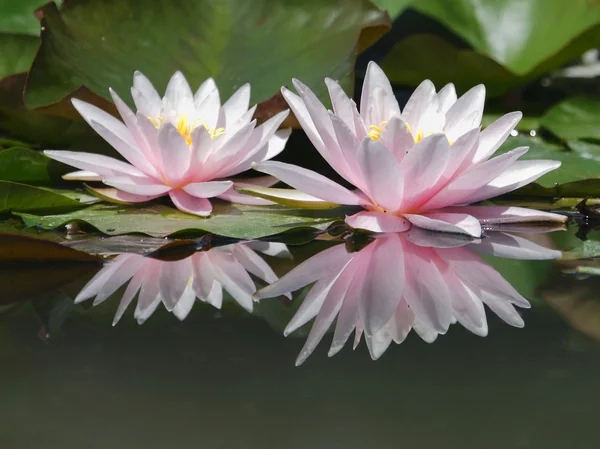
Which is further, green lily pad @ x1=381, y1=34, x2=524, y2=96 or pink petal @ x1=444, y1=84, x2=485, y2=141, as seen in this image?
green lily pad @ x1=381, y1=34, x2=524, y2=96

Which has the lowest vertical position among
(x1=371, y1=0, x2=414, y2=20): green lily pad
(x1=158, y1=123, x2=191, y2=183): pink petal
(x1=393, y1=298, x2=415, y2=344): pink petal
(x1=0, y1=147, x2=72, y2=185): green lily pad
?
(x1=393, y1=298, x2=415, y2=344): pink petal

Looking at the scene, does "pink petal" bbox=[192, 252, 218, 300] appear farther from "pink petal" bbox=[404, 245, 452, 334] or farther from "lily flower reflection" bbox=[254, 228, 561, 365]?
"pink petal" bbox=[404, 245, 452, 334]

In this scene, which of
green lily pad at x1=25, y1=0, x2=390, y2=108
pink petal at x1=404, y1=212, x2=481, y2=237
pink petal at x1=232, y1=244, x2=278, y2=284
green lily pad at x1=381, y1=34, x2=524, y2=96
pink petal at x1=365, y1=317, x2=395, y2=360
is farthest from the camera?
green lily pad at x1=381, y1=34, x2=524, y2=96

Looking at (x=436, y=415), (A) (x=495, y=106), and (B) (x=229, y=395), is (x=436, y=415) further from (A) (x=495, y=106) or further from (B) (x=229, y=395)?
(A) (x=495, y=106)

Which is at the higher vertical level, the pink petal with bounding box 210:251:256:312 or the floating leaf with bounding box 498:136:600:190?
the pink petal with bounding box 210:251:256:312

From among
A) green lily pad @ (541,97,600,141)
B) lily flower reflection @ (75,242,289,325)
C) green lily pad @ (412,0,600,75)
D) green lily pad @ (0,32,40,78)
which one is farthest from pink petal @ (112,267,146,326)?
green lily pad @ (412,0,600,75)

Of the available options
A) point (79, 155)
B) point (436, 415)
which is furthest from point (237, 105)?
point (436, 415)

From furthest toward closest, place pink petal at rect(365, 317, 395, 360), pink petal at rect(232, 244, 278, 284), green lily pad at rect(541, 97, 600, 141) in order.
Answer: green lily pad at rect(541, 97, 600, 141) < pink petal at rect(232, 244, 278, 284) < pink petal at rect(365, 317, 395, 360)
